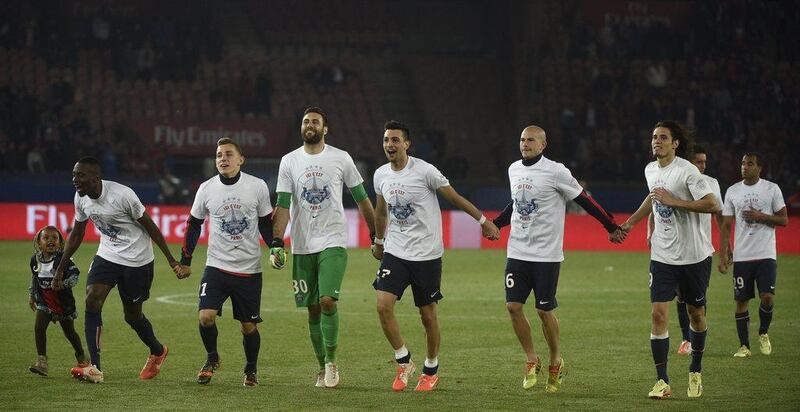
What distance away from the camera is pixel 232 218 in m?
11.2

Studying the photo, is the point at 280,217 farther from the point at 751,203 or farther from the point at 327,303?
the point at 751,203

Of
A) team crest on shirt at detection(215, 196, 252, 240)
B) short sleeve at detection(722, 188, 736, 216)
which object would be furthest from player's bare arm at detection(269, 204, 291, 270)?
short sleeve at detection(722, 188, 736, 216)

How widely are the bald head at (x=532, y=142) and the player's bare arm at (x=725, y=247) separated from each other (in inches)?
96.3

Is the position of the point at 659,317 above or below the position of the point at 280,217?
below

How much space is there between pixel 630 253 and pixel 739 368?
17.7 m

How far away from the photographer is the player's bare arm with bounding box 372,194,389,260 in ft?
38.0

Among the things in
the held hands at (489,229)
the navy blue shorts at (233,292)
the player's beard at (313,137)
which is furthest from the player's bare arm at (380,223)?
the navy blue shorts at (233,292)

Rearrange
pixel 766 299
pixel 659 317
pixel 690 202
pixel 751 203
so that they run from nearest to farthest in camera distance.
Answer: pixel 690 202, pixel 659 317, pixel 766 299, pixel 751 203

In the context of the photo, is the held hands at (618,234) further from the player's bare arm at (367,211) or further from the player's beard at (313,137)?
the player's beard at (313,137)

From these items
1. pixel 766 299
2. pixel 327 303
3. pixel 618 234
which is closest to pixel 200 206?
pixel 327 303

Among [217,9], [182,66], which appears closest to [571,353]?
[182,66]

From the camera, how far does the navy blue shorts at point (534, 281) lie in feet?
36.2

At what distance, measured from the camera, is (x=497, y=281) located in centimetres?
2292

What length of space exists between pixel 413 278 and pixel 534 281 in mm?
1058
